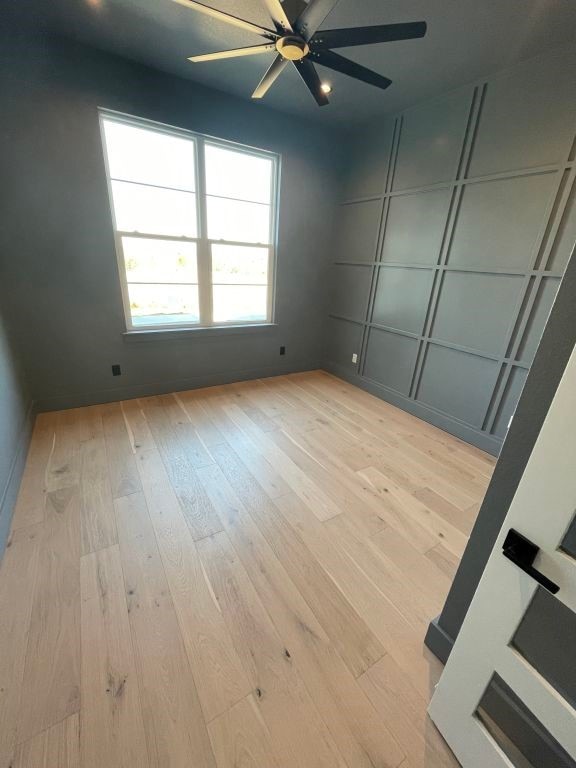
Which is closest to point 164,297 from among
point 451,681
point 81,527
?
point 81,527

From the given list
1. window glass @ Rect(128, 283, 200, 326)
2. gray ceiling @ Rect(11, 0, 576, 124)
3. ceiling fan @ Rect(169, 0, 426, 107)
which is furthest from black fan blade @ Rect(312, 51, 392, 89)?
window glass @ Rect(128, 283, 200, 326)

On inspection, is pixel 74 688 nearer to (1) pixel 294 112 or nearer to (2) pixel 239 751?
(2) pixel 239 751

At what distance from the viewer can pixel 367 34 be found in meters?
1.47

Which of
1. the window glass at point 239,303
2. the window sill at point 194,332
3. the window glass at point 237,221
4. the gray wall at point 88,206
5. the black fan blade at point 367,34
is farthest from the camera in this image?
the window glass at point 239,303

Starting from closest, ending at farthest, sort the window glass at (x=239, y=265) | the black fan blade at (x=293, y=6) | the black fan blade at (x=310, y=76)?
the black fan blade at (x=293, y=6)
the black fan blade at (x=310, y=76)
the window glass at (x=239, y=265)

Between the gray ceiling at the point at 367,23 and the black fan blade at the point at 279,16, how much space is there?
640mm

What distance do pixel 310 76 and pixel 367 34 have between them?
0.44 metres

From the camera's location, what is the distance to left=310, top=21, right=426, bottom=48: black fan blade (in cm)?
144

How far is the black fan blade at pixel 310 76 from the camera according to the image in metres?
1.71

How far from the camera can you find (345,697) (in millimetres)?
1062

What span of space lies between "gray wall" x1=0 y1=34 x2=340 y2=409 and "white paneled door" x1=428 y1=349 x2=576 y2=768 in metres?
3.14

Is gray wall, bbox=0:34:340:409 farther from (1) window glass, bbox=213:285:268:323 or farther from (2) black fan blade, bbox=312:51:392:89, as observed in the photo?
(2) black fan blade, bbox=312:51:392:89

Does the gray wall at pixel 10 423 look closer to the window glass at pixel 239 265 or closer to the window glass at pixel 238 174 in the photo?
the window glass at pixel 239 265

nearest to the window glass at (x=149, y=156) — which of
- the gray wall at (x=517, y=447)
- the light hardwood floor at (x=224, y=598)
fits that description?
the light hardwood floor at (x=224, y=598)
